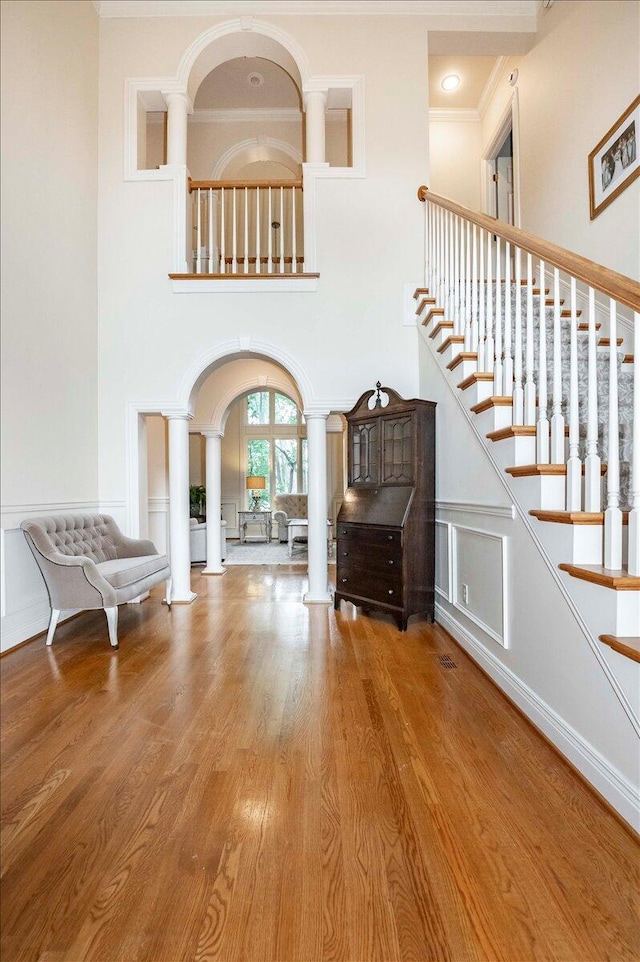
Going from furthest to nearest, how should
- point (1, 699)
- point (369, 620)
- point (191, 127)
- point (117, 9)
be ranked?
point (191, 127), point (117, 9), point (369, 620), point (1, 699)

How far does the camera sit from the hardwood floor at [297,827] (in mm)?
1144

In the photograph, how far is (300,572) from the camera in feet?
20.7

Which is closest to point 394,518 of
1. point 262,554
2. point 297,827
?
point 297,827

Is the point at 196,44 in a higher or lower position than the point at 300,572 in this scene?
higher

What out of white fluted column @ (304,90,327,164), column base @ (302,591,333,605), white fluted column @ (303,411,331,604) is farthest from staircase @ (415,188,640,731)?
column base @ (302,591,333,605)

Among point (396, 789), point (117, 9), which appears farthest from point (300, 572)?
point (117, 9)

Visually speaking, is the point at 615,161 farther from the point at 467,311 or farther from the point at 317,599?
the point at 317,599

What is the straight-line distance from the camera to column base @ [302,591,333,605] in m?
4.49

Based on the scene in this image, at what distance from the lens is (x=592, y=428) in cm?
182

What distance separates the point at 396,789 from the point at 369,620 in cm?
223

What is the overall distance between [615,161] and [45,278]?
4106mm

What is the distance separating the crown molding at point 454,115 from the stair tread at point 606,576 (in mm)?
6808

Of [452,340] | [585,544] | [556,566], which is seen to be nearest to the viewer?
[585,544]

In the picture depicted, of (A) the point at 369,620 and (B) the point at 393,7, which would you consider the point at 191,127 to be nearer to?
(B) the point at 393,7
